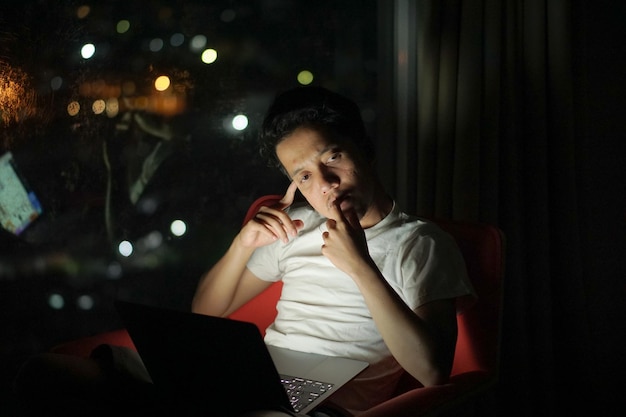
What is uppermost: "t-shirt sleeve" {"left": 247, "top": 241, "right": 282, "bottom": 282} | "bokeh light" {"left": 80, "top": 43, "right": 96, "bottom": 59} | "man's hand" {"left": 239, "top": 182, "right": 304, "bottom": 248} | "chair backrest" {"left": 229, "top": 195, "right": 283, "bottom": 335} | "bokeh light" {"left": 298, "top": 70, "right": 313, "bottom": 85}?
"bokeh light" {"left": 80, "top": 43, "right": 96, "bottom": 59}

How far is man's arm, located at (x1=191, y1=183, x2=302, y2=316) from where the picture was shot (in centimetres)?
151

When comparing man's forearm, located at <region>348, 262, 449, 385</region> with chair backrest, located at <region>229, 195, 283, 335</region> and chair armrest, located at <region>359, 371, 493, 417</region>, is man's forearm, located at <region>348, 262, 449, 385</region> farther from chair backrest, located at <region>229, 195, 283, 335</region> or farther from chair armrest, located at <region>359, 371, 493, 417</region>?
chair backrest, located at <region>229, 195, 283, 335</region>

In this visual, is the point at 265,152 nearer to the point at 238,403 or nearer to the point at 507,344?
the point at 238,403

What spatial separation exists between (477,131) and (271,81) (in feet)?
2.57

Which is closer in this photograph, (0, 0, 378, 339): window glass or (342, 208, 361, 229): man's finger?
(342, 208, 361, 229): man's finger

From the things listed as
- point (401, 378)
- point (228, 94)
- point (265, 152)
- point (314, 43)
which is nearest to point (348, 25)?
point (314, 43)

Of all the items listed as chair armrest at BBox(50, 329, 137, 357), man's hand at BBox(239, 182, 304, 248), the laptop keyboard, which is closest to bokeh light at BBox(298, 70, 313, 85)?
man's hand at BBox(239, 182, 304, 248)

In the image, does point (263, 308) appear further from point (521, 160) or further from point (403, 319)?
point (521, 160)

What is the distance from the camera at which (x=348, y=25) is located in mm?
2496

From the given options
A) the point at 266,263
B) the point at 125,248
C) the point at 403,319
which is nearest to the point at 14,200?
the point at 125,248

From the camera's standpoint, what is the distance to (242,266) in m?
1.62

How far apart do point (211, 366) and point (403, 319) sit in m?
0.37

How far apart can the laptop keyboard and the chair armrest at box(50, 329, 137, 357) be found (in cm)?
41

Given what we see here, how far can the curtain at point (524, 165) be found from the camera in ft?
6.38
